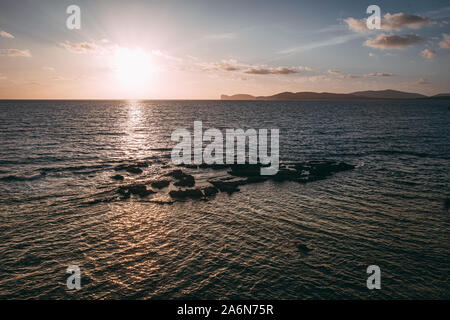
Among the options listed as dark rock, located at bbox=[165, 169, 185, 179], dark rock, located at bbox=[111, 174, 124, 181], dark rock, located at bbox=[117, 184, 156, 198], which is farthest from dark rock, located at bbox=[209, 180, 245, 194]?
dark rock, located at bbox=[111, 174, 124, 181]

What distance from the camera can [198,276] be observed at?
1536 centimetres

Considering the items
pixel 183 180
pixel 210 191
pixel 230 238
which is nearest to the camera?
pixel 230 238

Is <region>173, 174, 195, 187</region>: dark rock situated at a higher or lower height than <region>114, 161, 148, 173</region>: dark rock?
lower

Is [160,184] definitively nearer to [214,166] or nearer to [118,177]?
[118,177]

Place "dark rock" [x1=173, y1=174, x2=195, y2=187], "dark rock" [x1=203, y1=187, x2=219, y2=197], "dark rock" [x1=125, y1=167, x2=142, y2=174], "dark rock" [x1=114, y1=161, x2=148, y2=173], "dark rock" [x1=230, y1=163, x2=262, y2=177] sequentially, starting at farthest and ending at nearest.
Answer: "dark rock" [x1=114, y1=161, x2=148, y2=173] → "dark rock" [x1=125, y1=167, x2=142, y2=174] → "dark rock" [x1=230, y1=163, x2=262, y2=177] → "dark rock" [x1=173, y1=174, x2=195, y2=187] → "dark rock" [x1=203, y1=187, x2=219, y2=197]

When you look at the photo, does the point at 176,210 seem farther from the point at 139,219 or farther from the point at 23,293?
the point at 23,293

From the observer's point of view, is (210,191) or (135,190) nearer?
(135,190)

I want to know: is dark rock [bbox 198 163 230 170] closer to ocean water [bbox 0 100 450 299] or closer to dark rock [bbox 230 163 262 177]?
dark rock [bbox 230 163 262 177]

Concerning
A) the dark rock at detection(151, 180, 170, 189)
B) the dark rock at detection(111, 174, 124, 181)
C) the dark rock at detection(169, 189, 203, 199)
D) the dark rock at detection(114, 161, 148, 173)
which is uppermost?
the dark rock at detection(114, 161, 148, 173)

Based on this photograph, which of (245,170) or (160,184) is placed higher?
(245,170)

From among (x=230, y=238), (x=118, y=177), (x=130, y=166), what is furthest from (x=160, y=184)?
(x=230, y=238)

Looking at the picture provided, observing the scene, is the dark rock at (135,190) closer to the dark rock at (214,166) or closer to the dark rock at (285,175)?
the dark rock at (214,166)
